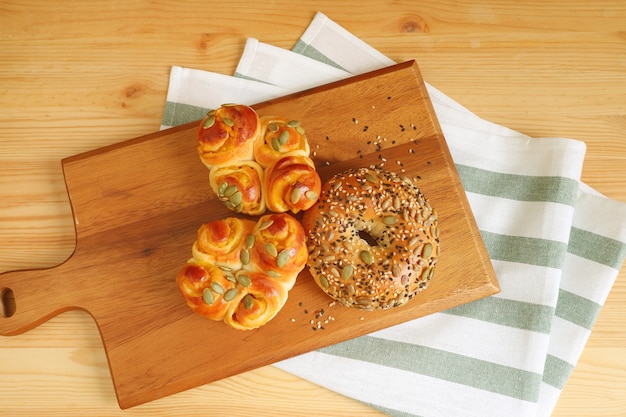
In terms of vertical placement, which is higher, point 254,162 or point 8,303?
point 254,162

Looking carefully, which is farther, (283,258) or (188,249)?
(188,249)

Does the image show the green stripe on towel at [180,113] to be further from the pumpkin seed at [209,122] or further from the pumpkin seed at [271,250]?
the pumpkin seed at [271,250]

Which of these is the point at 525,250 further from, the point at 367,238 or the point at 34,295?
the point at 34,295

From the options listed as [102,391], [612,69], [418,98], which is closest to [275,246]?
[418,98]

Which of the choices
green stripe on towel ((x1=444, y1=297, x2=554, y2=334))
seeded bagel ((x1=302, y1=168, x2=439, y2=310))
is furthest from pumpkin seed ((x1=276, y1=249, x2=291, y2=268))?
green stripe on towel ((x1=444, y1=297, x2=554, y2=334))

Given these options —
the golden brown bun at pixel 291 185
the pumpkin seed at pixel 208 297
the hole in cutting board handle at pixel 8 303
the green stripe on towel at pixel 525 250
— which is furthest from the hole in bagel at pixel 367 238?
the hole in cutting board handle at pixel 8 303

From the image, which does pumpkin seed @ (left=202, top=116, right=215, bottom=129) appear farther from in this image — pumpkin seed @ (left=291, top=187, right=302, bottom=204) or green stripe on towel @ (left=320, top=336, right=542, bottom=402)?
green stripe on towel @ (left=320, top=336, right=542, bottom=402)

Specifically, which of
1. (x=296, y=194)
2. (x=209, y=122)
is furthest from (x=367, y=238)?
(x=209, y=122)

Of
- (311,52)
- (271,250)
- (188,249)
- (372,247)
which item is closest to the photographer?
(271,250)
